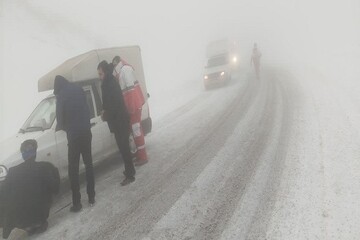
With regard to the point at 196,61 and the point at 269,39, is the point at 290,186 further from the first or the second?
the point at 269,39

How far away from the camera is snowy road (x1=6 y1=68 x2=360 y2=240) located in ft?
14.8

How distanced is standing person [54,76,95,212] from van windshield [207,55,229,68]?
55.4 feet

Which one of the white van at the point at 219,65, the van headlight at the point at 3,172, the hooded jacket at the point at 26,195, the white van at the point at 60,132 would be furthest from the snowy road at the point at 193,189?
the white van at the point at 219,65

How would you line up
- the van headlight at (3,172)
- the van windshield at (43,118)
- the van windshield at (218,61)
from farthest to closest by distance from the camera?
the van windshield at (218,61), the van windshield at (43,118), the van headlight at (3,172)

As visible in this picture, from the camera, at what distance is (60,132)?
21.6 ft

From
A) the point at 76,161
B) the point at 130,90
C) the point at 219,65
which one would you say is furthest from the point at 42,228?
the point at 219,65

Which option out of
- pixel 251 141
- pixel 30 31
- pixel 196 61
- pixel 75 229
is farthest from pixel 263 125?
pixel 196 61

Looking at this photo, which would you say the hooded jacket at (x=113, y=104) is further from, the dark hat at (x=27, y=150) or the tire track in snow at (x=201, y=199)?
the tire track in snow at (x=201, y=199)

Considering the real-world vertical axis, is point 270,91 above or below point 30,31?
below

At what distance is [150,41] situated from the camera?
4381cm

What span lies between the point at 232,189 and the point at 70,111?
302cm

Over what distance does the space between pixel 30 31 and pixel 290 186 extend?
28706 mm

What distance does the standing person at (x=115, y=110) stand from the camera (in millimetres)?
6480

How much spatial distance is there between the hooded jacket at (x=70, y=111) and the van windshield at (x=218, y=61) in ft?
55.4
